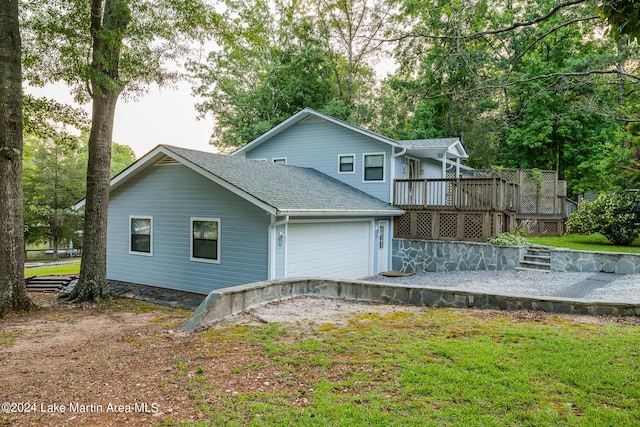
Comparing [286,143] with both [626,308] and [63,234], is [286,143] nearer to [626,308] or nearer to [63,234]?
[626,308]

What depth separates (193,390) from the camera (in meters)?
3.80

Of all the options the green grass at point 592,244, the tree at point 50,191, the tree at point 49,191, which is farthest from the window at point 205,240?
the tree at point 49,191

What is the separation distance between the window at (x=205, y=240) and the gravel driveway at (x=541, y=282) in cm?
535

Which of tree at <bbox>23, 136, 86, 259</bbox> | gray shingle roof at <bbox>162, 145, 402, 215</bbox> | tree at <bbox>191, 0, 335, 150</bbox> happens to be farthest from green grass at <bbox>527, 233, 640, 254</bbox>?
tree at <bbox>23, 136, 86, 259</bbox>

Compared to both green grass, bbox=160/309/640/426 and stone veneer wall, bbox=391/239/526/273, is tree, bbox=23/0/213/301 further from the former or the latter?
stone veneer wall, bbox=391/239/526/273

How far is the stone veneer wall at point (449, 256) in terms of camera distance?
1312cm

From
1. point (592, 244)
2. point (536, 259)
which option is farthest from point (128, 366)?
point (592, 244)

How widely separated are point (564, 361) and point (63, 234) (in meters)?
35.7

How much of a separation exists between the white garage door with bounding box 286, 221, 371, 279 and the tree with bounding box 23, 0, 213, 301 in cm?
461

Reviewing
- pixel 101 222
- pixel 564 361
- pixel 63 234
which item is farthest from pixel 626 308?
pixel 63 234

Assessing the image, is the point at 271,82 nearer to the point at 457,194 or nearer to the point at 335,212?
the point at 457,194

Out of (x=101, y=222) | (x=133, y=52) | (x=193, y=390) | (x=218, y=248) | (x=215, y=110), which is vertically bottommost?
(x=193, y=390)

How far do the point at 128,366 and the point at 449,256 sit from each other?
11.8 meters

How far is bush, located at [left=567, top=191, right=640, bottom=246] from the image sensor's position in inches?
554
